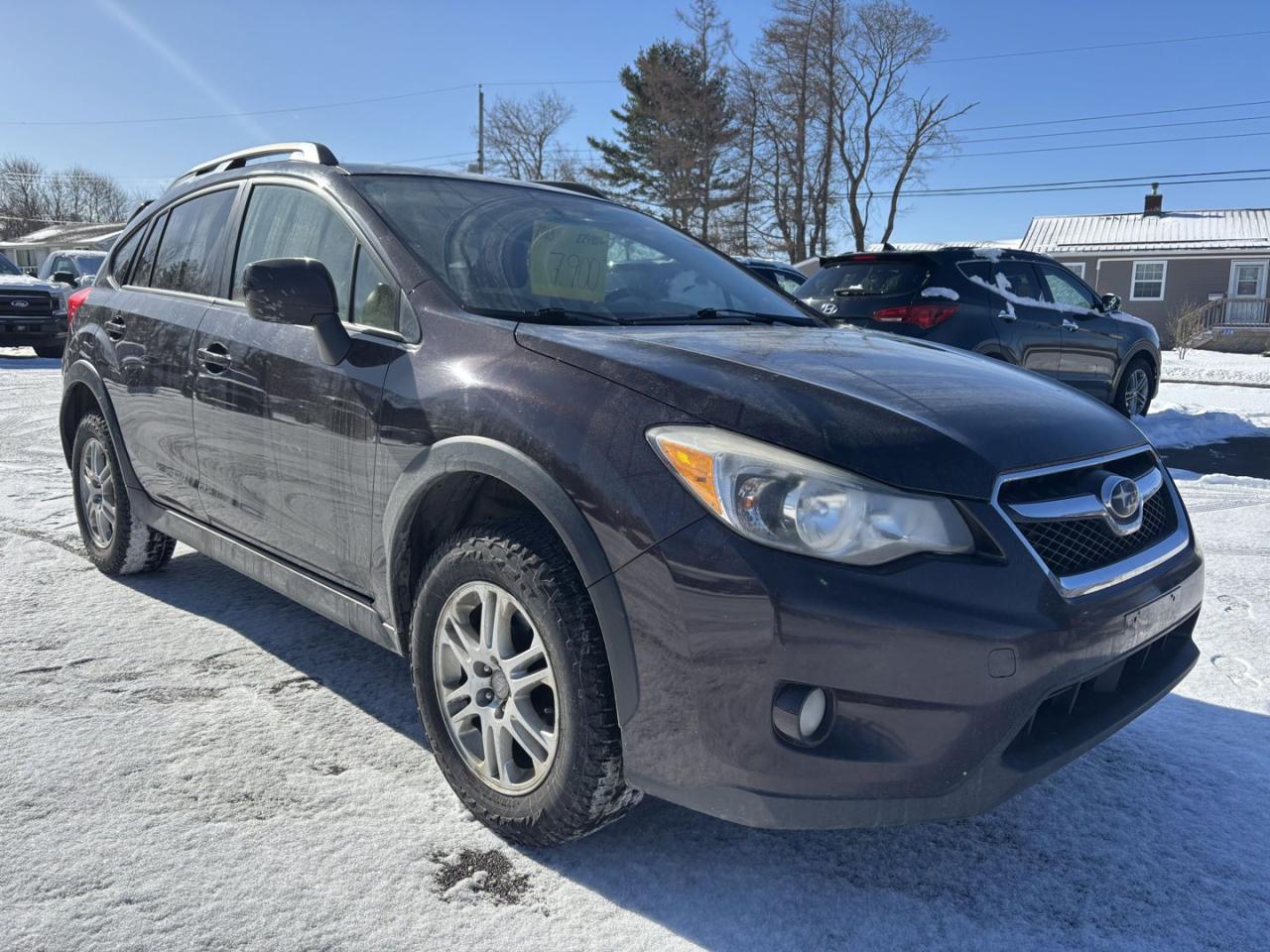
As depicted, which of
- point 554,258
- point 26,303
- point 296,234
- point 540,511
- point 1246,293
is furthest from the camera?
point 1246,293

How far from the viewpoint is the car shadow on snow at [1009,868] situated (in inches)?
81.1

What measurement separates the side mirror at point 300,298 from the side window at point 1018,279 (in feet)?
22.2

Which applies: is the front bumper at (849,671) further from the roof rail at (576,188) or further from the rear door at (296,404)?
the roof rail at (576,188)

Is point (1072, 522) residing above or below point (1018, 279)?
below

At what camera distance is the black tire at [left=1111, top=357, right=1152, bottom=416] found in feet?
31.4

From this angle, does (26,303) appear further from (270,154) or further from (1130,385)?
(1130,385)

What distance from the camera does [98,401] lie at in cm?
413

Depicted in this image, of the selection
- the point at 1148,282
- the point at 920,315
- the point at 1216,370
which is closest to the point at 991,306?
the point at 920,315

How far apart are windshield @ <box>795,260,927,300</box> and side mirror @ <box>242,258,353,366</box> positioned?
231 inches

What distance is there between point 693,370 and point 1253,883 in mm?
1782

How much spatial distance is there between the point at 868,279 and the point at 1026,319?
1.51 meters

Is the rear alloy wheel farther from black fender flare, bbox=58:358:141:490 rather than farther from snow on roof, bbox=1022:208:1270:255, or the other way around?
snow on roof, bbox=1022:208:1270:255

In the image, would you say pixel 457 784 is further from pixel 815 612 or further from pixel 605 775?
pixel 815 612

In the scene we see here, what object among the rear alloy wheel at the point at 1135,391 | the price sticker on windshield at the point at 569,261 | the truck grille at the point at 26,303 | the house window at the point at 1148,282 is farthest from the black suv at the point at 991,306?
Answer: the house window at the point at 1148,282
